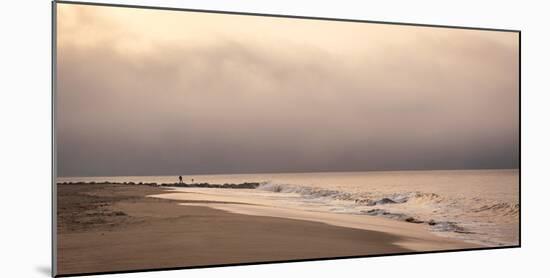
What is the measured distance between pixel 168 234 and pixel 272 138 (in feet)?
3.69

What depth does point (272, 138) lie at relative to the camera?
656 centimetres

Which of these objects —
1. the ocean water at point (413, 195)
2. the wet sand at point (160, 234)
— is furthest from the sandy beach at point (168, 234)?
the ocean water at point (413, 195)

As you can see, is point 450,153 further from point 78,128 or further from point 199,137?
point 78,128

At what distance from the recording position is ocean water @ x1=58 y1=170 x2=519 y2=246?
6.51 m

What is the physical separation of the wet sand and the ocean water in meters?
0.16

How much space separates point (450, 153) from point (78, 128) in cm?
318

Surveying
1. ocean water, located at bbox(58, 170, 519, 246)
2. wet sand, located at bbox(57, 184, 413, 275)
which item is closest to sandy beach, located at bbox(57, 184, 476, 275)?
wet sand, located at bbox(57, 184, 413, 275)

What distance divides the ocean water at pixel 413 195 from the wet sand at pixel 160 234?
16 cm

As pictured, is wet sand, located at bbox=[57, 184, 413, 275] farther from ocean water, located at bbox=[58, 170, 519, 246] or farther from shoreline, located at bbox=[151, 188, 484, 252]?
ocean water, located at bbox=[58, 170, 519, 246]

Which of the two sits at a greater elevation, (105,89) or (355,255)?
(105,89)

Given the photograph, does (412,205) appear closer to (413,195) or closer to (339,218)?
(413,195)

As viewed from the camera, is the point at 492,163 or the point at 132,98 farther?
the point at 492,163

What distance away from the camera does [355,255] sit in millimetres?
6738
